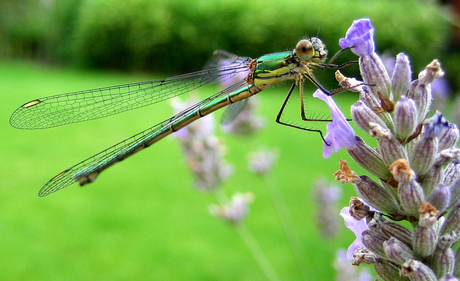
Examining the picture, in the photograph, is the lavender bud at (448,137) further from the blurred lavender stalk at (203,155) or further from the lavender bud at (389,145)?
the blurred lavender stalk at (203,155)

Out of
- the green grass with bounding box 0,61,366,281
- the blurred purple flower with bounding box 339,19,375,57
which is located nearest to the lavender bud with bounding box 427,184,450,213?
the blurred purple flower with bounding box 339,19,375,57

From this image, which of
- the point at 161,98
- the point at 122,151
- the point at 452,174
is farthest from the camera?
the point at 161,98

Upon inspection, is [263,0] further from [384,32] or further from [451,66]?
[451,66]

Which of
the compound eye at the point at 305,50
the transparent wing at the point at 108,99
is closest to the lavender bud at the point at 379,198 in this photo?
the compound eye at the point at 305,50

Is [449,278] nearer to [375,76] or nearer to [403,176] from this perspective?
[403,176]

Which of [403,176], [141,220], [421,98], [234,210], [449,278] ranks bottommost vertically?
[449,278]

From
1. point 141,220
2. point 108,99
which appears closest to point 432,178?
point 108,99

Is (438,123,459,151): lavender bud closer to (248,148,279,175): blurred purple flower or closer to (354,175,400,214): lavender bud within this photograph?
(354,175,400,214): lavender bud

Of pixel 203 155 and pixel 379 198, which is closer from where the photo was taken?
pixel 379 198
